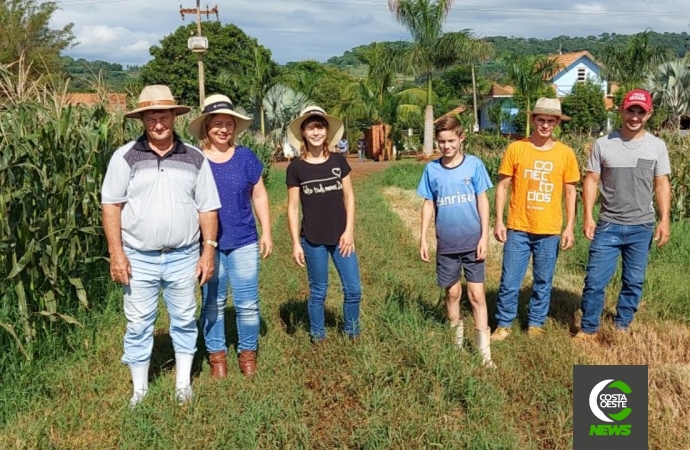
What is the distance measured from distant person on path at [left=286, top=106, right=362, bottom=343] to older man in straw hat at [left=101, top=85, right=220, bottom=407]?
2.35 ft

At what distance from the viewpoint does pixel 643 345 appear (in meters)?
4.27

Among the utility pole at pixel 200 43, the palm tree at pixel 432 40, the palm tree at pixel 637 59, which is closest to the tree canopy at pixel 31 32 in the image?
the utility pole at pixel 200 43

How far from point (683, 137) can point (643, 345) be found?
7316mm

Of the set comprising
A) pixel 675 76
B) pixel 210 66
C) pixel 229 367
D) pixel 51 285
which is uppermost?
pixel 210 66

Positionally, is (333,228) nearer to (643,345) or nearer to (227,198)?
(227,198)

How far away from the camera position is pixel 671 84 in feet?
88.9

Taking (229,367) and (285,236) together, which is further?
(285,236)

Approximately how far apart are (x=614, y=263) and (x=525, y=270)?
683 mm

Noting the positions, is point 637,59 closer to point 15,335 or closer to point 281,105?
point 281,105

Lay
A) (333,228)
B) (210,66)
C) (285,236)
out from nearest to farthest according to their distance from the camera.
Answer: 1. (333,228)
2. (285,236)
3. (210,66)

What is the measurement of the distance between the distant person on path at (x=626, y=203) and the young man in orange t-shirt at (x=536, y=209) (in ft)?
0.72

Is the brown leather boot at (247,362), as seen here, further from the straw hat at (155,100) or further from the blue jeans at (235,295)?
the straw hat at (155,100)

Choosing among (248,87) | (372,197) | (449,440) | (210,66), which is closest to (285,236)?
(372,197)

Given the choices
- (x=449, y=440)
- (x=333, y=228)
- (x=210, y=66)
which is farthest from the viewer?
(x=210, y=66)
